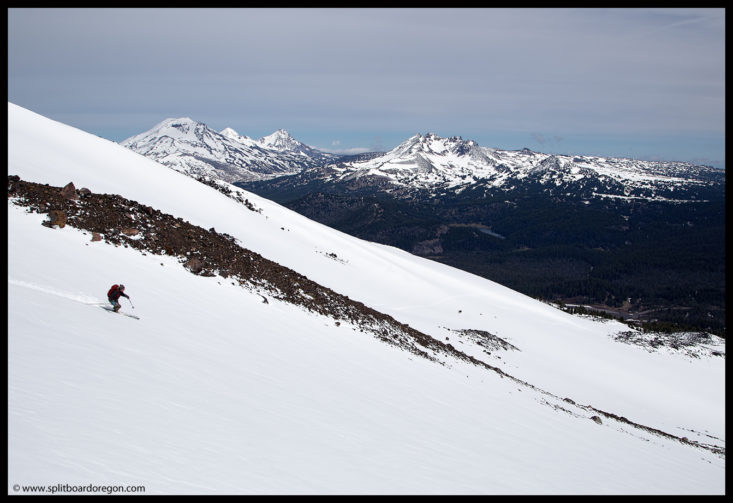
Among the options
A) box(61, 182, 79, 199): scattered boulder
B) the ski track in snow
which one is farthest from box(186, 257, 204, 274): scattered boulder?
the ski track in snow

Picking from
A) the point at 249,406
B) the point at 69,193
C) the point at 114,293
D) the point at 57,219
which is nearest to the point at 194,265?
the point at 57,219

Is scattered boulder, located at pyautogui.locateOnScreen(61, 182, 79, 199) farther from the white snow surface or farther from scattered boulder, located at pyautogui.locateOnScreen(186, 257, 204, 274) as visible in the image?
scattered boulder, located at pyautogui.locateOnScreen(186, 257, 204, 274)

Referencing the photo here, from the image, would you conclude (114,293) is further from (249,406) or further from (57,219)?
(57,219)

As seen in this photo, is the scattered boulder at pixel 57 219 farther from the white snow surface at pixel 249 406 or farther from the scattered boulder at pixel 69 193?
the scattered boulder at pixel 69 193

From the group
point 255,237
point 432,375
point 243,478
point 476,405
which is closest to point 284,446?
point 243,478

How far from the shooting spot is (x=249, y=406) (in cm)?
1073

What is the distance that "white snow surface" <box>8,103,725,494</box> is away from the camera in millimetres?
7484

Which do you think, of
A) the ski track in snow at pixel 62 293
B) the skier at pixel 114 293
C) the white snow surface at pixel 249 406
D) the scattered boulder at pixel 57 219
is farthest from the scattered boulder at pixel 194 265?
the skier at pixel 114 293

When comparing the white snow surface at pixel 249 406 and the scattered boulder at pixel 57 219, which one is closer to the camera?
the white snow surface at pixel 249 406

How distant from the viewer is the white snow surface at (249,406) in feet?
Answer: 24.6

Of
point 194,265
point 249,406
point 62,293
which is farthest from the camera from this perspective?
point 194,265

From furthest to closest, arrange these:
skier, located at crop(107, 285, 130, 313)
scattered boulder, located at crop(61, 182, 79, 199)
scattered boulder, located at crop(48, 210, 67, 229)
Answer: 1. scattered boulder, located at crop(61, 182, 79, 199)
2. scattered boulder, located at crop(48, 210, 67, 229)
3. skier, located at crop(107, 285, 130, 313)

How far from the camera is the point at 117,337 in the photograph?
12.0m
